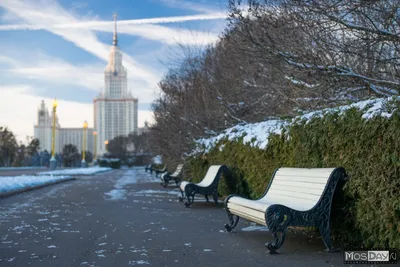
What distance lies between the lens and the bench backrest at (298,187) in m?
5.78

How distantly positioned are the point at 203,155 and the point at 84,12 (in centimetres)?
652

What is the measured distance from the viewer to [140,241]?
20.4 feet

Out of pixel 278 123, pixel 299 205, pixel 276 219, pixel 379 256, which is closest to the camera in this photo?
pixel 379 256

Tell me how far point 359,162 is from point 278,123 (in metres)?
3.29

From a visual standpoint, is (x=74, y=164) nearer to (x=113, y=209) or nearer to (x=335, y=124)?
(x=113, y=209)

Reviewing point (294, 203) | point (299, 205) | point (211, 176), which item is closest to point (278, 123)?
point (294, 203)

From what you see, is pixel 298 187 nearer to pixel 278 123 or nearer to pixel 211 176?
pixel 278 123

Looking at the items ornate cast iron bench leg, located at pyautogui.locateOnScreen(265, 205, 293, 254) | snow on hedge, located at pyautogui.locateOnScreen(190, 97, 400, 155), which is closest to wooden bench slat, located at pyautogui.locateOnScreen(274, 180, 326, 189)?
ornate cast iron bench leg, located at pyautogui.locateOnScreen(265, 205, 293, 254)

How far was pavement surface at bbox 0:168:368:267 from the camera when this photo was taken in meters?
5.07

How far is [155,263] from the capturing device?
493 cm

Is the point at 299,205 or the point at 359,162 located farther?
the point at 299,205

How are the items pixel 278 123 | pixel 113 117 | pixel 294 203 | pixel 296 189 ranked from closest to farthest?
pixel 294 203, pixel 296 189, pixel 278 123, pixel 113 117

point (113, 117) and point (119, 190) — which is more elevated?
point (113, 117)

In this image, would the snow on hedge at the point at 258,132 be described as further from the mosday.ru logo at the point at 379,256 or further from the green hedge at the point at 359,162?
the mosday.ru logo at the point at 379,256
